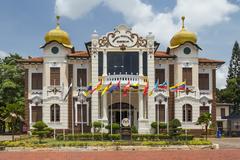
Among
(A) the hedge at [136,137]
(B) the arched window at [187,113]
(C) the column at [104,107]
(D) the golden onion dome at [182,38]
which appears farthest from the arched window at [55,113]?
(D) the golden onion dome at [182,38]

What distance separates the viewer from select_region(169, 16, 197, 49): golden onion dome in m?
47.9

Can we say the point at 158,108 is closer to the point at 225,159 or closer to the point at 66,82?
the point at 66,82

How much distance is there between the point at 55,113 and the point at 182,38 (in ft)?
56.1

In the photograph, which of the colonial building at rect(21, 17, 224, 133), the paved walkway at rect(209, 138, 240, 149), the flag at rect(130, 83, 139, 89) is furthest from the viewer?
the colonial building at rect(21, 17, 224, 133)

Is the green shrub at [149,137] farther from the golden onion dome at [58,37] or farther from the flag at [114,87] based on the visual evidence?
the golden onion dome at [58,37]

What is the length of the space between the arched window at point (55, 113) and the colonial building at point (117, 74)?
0.11 m

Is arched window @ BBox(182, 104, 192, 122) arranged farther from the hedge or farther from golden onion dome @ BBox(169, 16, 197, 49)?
the hedge

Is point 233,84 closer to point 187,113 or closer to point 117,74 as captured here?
point 187,113

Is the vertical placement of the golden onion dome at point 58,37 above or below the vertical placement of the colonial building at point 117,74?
above

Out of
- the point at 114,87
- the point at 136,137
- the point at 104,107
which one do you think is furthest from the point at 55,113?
the point at 136,137

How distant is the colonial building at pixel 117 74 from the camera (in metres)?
45.6

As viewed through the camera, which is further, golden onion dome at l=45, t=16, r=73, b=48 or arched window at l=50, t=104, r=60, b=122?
golden onion dome at l=45, t=16, r=73, b=48

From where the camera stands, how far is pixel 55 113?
1843 inches

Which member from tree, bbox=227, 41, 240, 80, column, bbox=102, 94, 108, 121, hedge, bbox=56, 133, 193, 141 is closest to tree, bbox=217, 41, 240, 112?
tree, bbox=227, 41, 240, 80
